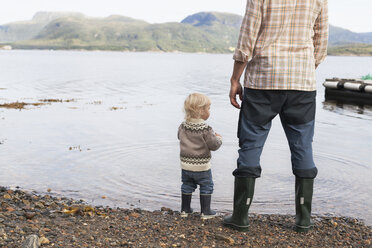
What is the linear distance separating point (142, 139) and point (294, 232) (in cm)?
799

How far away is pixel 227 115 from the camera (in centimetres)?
1934

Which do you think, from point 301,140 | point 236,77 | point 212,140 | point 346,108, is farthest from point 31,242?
point 346,108

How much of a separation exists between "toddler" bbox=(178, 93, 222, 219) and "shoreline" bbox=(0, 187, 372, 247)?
530 mm

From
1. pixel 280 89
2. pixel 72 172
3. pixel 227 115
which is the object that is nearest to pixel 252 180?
pixel 280 89

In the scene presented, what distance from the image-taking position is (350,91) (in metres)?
29.0

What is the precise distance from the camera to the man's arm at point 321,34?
5.04 meters

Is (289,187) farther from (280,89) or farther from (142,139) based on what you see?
(142,139)

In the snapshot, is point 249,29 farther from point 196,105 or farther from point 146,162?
point 146,162

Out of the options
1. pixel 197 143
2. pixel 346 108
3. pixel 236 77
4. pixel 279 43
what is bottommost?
pixel 346 108

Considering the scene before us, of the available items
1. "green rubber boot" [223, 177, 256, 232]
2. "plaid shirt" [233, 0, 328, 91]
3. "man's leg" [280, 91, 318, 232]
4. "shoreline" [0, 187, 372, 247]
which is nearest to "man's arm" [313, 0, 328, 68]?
"plaid shirt" [233, 0, 328, 91]

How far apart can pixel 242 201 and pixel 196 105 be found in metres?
1.37

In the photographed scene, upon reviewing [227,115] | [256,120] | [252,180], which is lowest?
[227,115]

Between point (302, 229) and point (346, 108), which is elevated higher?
point (302, 229)

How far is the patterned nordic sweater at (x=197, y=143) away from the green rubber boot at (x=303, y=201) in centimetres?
117
